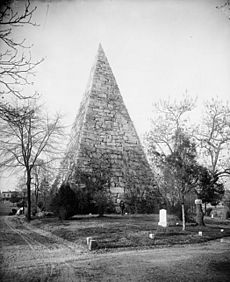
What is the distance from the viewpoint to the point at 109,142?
16547 millimetres

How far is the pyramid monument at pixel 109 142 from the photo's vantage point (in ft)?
50.8

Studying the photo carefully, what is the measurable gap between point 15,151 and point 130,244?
10.1 m

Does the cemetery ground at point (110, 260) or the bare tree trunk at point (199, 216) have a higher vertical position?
the cemetery ground at point (110, 260)

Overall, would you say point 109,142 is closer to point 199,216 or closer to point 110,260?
point 199,216

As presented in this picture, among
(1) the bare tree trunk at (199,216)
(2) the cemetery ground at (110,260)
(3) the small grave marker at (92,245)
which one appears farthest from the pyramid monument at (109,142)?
(3) the small grave marker at (92,245)

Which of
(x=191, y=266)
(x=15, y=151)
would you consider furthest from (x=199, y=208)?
(x=15, y=151)

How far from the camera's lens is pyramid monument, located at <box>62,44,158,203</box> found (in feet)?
50.8

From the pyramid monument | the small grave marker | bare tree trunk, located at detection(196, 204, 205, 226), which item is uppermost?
the pyramid monument

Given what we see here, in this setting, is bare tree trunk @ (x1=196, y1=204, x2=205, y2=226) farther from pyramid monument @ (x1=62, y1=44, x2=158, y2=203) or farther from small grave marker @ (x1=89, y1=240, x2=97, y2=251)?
small grave marker @ (x1=89, y1=240, x2=97, y2=251)

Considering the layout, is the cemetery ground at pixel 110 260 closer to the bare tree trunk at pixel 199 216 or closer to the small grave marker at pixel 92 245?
the small grave marker at pixel 92 245

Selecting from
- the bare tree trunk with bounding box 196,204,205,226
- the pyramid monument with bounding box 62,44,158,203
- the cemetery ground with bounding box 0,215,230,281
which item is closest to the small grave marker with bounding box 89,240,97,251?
the cemetery ground with bounding box 0,215,230,281

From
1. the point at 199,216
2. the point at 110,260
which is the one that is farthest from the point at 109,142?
the point at 110,260

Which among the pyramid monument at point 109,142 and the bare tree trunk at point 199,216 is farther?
the pyramid monument at point 109,142

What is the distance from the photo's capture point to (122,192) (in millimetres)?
15234
